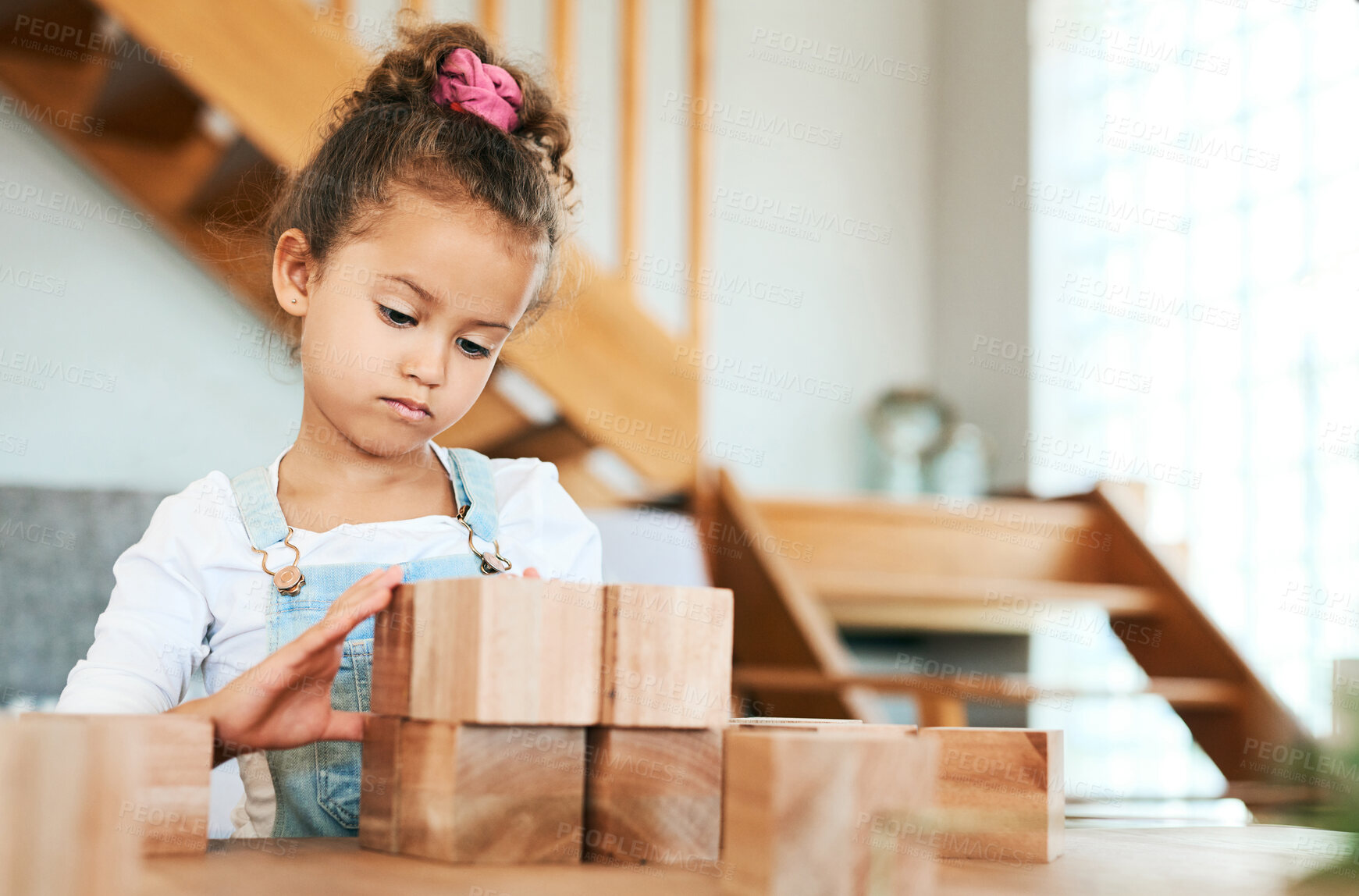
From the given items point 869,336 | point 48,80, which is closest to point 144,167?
point 48,80

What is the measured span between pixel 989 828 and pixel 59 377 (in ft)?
8.80

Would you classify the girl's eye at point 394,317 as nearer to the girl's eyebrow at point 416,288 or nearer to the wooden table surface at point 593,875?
the girl's eyebrow at point 416,288

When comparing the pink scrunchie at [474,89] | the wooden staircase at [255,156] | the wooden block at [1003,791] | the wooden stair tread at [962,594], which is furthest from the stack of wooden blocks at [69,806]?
the wooden stair tread at [962,594]

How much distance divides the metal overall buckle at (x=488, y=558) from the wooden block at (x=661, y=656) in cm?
51

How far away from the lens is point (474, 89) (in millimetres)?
1073

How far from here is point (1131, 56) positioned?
356 centimetres

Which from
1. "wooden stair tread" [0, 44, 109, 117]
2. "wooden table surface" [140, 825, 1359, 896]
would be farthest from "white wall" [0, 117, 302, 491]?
"wooden table surface" [140, 825, 1359, 896]

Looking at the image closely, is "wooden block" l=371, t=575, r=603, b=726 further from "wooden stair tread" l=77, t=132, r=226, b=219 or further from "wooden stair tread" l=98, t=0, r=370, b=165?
"wooden stair tread" l=77, t=132, r=226, b=219

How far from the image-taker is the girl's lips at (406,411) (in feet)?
3.12

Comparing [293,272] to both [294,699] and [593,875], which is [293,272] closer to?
[294,699]

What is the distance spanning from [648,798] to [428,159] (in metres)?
0.66

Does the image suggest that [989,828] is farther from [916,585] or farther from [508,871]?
[916,585]

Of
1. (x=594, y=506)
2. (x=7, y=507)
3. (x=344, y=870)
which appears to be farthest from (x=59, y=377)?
(x=344, y=870)

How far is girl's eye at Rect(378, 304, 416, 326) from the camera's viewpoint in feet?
3.08
